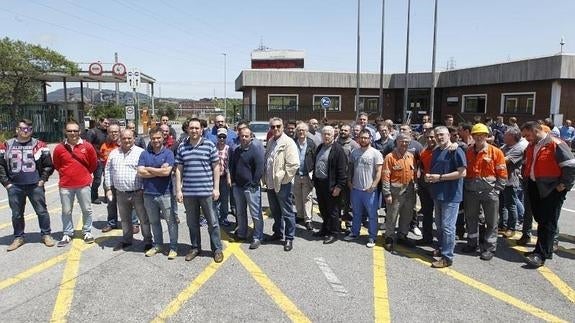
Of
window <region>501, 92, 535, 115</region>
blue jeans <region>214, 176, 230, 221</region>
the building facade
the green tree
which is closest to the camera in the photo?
blue jeans <region>214, 176, 230, 221</region>

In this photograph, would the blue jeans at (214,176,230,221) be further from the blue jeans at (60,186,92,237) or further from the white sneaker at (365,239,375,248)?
the white sneaker at (365,239,375,248)

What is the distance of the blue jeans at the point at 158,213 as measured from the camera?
18.0 ft

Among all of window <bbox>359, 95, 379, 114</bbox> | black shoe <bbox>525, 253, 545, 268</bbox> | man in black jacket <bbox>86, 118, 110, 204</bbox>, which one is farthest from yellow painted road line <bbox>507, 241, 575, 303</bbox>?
window <bbox>359, 95, 379, 114</bbox>

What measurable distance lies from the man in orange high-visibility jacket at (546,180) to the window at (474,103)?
23.6 metres

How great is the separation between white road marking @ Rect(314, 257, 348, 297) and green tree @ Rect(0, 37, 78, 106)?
71.4 feet

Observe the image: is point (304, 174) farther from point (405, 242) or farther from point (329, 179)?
point (405, 242)

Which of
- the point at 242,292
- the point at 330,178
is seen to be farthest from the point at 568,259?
the point at 242,292

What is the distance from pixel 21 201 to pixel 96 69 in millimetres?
20751

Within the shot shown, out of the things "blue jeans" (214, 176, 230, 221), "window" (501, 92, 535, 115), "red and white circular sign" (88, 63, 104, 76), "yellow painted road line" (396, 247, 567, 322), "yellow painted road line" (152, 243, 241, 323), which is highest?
"red and white circular sign" (88, 63, 104, 76)

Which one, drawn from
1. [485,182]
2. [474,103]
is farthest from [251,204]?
[474,103]

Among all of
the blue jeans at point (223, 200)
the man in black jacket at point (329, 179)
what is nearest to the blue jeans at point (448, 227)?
the man in black jacket at point (329, 179)

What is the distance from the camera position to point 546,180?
5.30 metres

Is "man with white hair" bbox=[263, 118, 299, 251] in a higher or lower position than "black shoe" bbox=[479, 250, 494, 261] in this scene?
higher

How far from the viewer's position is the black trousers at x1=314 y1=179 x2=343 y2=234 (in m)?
6.30
